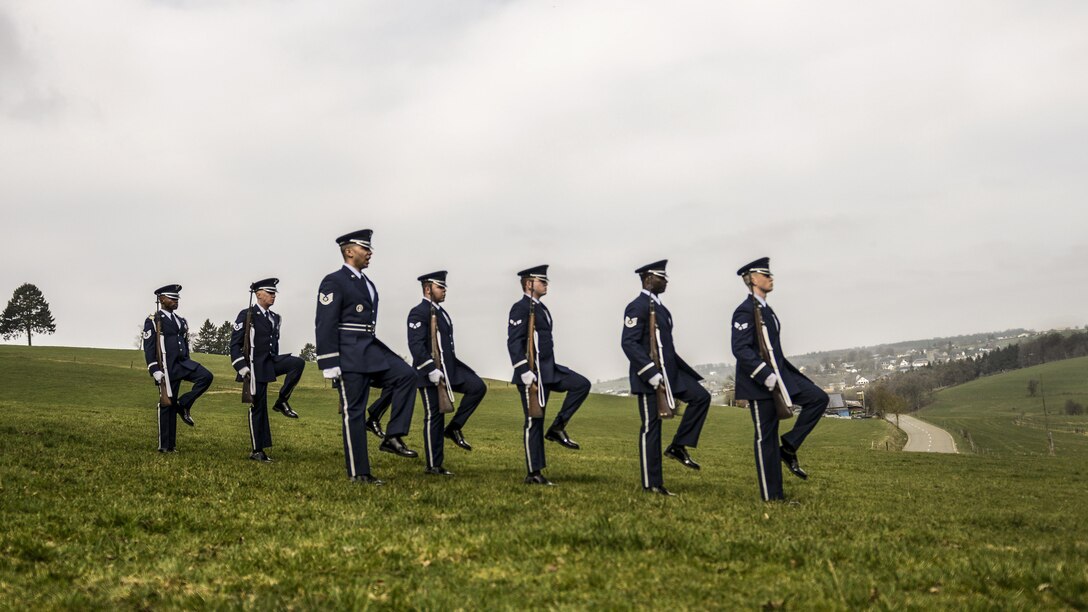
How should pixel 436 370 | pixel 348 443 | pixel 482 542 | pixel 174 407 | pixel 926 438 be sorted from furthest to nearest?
pixel 926 438
pixel 174 407
pixel 436 370
pixel 348 443
pixel 482 542

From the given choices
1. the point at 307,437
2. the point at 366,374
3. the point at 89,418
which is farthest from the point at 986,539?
the point at 89,418

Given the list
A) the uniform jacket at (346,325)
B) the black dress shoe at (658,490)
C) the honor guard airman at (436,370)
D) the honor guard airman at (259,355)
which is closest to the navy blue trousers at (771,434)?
the black dress shoe at (658,490)

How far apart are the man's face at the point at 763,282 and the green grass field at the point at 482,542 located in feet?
9.88

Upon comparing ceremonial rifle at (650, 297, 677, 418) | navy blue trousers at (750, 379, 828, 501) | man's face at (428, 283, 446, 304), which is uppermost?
man's face at (428, 283, 446, 304)

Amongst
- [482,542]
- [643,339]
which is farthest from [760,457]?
[482,542]

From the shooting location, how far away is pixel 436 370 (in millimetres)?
13656

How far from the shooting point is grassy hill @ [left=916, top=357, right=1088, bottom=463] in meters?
92.5

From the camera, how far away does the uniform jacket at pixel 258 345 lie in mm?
15562

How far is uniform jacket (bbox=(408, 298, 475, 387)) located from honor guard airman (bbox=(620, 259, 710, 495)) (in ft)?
11.4

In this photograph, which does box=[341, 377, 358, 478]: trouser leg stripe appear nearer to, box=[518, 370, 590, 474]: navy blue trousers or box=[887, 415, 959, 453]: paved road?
box=[518, 370, 590, 474]: navy blue trousers

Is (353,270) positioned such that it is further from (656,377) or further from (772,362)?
(772,362)

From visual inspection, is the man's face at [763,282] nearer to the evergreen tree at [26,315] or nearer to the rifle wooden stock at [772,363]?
the rifle wooden stock at [772,363]

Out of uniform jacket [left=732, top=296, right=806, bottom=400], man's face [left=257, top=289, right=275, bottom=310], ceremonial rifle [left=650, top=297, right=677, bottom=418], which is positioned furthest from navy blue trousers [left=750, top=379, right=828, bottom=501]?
man's face [left=257, top=289, right=275, bottom=310]

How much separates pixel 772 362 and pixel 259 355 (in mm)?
9712
